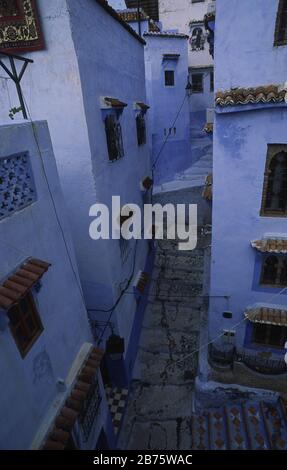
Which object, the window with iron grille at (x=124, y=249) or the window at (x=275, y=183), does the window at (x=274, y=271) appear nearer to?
the window at (x=275, y=183)

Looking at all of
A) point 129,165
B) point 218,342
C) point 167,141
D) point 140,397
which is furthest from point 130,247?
point 167,141

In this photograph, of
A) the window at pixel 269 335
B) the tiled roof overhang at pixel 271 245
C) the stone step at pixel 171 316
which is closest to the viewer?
the tiled roof overhang at pixel 271 245

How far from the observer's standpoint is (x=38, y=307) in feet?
15.3

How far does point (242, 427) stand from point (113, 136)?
934 cm

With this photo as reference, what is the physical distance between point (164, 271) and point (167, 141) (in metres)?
10.7

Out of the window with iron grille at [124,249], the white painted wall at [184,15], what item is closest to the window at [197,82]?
the white painted wall at [184,15]

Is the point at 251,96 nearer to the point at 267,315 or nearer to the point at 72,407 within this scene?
the point at 267,315

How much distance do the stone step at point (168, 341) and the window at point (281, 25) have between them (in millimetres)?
10348

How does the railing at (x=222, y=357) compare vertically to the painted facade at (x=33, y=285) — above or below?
below

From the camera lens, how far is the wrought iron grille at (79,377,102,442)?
583 centimetres

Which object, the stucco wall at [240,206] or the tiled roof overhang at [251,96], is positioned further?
the stucco wall at [240,206]

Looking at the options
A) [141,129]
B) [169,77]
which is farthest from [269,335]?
[169,77]

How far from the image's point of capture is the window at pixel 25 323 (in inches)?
162

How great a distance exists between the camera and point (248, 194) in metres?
7.31
